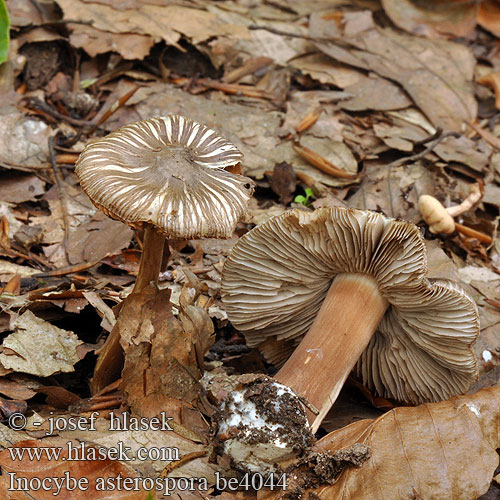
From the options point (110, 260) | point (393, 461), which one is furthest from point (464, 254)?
point (110, 260)

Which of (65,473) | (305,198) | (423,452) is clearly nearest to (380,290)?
(423,452)

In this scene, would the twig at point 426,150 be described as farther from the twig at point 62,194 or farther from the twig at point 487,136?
the twig at point 62,194

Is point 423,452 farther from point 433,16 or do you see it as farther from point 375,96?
point 433,16

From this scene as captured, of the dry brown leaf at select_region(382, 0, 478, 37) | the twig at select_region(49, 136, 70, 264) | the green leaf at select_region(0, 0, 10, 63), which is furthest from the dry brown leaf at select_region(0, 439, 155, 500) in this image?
the dry brown leaf at select_region(382, 0, 478, 37)

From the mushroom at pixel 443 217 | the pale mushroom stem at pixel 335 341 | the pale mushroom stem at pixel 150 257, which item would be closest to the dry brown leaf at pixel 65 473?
the pale mushroom stem at pixel 150 257

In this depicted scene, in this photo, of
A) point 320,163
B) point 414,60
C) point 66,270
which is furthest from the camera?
point 414,60

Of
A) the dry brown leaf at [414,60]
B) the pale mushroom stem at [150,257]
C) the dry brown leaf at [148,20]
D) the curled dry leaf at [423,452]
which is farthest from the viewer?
the dry brown leaf at [414,60]
